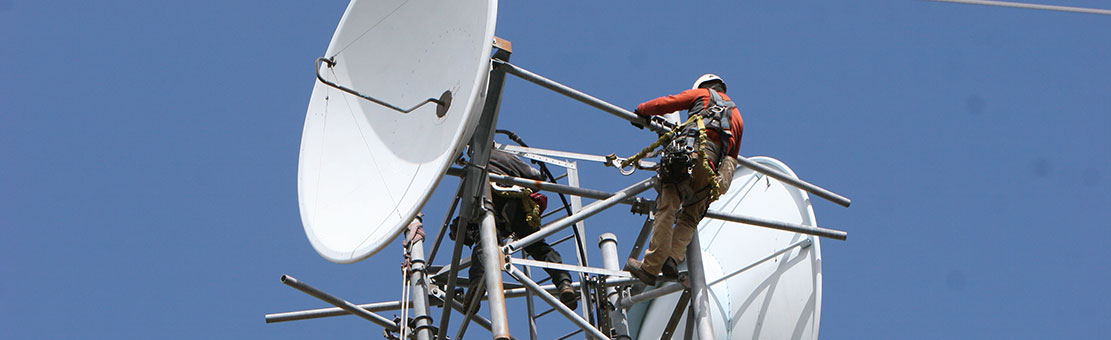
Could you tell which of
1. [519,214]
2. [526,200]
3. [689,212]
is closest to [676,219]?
[689,212]

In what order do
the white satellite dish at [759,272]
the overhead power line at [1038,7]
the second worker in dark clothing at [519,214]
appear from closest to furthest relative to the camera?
the overhead power line at [1038,7], the second worker in dark clothing at [519,214], the white satellite dish at [759,272]

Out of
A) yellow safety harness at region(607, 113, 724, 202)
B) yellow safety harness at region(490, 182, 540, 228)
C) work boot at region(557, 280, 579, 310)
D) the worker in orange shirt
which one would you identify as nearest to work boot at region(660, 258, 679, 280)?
the worker in orange shirt

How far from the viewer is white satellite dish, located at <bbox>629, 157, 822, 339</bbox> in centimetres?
1455

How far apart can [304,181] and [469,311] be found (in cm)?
252

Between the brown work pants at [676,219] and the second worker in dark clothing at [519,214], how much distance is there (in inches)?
66.2

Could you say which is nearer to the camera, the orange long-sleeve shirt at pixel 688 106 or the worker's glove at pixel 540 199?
the orange long-sleeve shirt at pixel 688 106

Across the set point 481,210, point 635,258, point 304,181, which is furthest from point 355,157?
point 635,258

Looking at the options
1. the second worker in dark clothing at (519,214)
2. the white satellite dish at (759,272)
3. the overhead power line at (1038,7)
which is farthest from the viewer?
the white satellite dish at (759,272)

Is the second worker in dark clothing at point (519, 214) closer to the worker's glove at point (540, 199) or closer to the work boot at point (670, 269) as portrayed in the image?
the worker's glove at point (540, 199)

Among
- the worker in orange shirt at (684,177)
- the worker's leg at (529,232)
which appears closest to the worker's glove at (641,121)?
the worker in orange shirt at (684,177)

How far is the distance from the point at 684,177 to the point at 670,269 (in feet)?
2.97

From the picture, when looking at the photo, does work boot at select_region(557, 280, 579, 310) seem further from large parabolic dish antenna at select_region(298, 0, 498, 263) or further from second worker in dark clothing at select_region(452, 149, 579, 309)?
large parabolic dish antenna at select_region(298, 0, 498, 263)

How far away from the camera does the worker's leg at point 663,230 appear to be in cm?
1305

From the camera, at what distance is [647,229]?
46.1 feet
